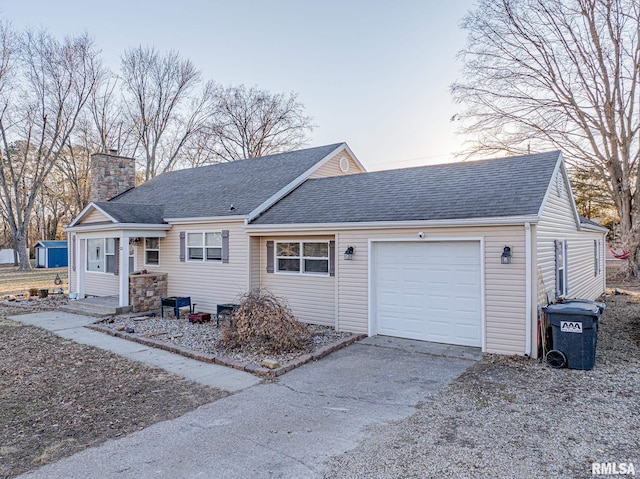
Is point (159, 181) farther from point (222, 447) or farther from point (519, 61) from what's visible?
point (519, 61)

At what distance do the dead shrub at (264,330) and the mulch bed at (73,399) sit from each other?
1.49 meters

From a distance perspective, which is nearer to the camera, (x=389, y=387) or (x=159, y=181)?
(x=389, y=387)

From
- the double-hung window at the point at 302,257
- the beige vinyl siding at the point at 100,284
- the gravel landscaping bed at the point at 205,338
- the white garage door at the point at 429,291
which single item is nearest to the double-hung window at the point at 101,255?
the beige vinyl siding at the point at 100,284

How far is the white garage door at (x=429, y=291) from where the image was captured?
738 cm

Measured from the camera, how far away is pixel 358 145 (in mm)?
24078

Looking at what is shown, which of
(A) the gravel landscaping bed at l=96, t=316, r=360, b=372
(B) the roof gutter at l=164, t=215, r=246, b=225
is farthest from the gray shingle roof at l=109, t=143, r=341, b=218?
(A) the gravel landscaping bed at l=96, t=316, r=360, b=372

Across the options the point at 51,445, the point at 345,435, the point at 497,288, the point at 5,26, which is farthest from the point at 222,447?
the point at 5,26

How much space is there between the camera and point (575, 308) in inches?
247

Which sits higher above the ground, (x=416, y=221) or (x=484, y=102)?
(x=484, y=102)

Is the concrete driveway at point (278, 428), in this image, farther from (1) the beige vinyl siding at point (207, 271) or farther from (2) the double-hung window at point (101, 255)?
(2) the double-hung window at point (101, 255)

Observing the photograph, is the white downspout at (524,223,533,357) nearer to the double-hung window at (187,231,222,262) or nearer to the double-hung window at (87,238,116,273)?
the double-hung window at (187,231,222,262)

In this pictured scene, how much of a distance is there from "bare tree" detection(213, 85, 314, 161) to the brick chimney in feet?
44.9

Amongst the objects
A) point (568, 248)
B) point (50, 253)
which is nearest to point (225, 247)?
point (568, 248)

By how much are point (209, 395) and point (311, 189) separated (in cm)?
730
